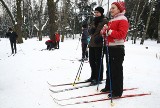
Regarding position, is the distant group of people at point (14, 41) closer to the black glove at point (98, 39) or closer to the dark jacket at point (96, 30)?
the dark jacket at point (96, 30)

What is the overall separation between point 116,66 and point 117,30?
83 centimetres

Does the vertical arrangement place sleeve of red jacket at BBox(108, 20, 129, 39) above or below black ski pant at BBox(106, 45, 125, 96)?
above

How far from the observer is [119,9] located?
5.19m

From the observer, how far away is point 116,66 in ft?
17.4

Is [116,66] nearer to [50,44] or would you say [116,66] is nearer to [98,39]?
[98,39]

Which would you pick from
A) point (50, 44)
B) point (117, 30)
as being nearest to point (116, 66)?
point (117, 30)

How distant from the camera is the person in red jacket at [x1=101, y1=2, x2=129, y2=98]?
5055 mm

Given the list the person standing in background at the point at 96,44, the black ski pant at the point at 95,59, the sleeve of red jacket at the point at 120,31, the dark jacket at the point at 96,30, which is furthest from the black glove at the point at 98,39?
the sleeve of red jacket at the point at 120,31

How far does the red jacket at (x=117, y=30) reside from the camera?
5.02 meters

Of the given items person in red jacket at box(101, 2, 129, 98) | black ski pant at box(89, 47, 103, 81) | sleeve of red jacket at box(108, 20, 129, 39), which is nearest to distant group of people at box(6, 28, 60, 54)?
black ski pant at box(89, 47, 103, 81)

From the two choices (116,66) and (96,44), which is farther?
(96,44)

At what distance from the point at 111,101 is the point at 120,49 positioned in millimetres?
1188

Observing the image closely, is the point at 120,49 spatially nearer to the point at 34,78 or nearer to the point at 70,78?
the point at 70,78

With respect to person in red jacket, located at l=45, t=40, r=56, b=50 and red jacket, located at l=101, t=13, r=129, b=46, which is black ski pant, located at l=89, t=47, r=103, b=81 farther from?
person in red jacket, located at l=45, t=40, r=56, b=50
